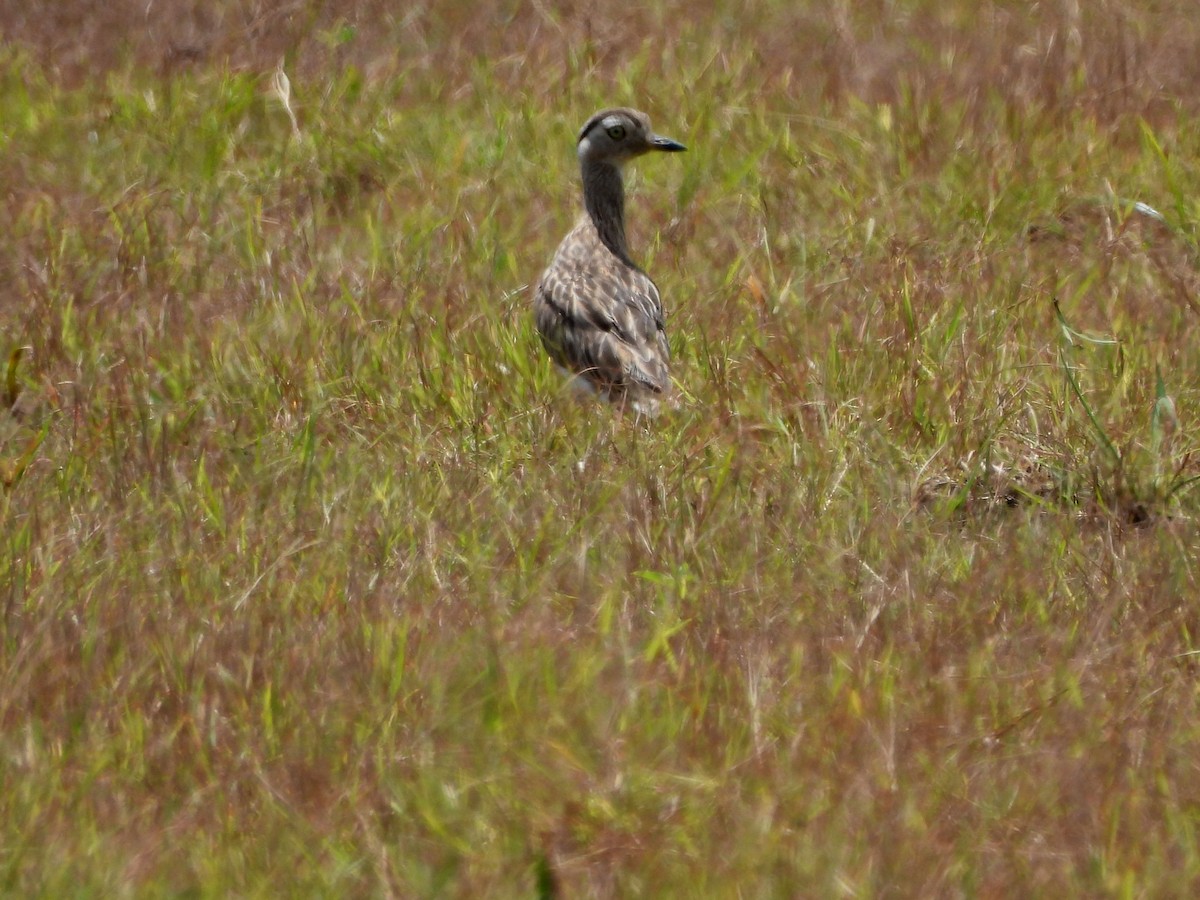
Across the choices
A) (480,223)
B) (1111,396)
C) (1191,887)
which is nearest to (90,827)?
(1191,887)

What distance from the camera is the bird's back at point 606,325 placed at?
22.2 ft

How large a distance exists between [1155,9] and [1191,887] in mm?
7449

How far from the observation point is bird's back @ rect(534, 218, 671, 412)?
6773 mm

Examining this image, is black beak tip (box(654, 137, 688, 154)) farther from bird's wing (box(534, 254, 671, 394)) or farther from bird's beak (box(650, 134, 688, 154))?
bird's wing (box(534, 254, 671, 394))

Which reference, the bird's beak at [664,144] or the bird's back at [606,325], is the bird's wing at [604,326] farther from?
the bird's beak at [664,144]

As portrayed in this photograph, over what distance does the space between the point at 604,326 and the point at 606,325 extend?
0.01 metres

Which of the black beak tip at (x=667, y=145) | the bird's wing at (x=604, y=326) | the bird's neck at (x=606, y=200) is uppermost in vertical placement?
the black beak tip at (x=667, y=145)

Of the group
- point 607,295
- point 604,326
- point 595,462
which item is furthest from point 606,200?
point 595,462

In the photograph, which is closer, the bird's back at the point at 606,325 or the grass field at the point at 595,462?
the grass field at the point at 595,462

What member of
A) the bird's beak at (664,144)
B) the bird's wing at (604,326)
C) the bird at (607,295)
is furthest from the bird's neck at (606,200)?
the bird's wing at (604,326)

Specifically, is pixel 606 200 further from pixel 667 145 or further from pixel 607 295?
pixel 607 295

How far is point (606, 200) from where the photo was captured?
7879mm

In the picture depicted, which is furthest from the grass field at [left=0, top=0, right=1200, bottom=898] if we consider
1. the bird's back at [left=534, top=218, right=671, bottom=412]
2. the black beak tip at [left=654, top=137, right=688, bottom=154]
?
the black beak tip at [left=654, top=137, right=688, bottom=154]

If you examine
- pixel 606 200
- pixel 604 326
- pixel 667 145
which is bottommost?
pixel 604 326
